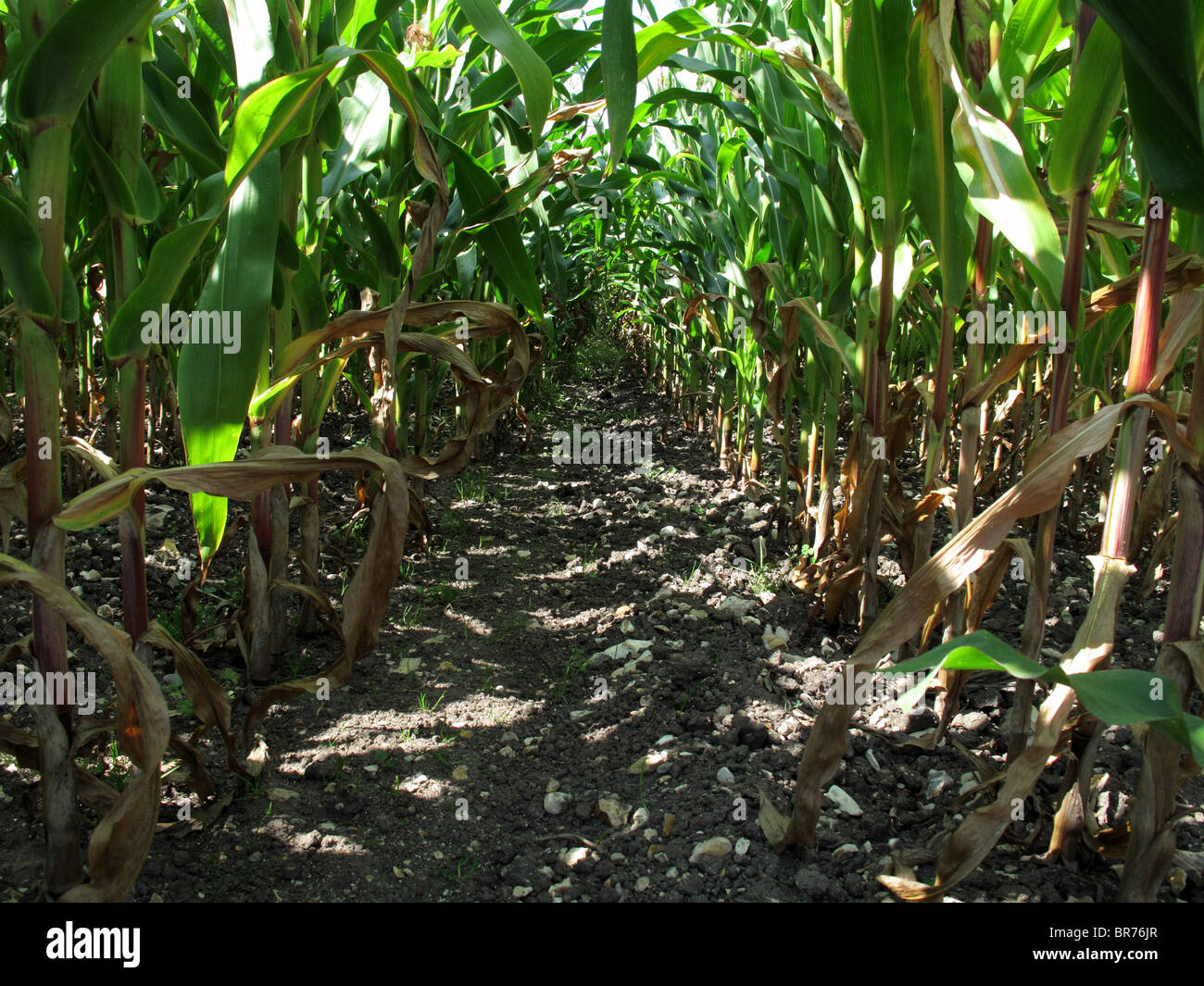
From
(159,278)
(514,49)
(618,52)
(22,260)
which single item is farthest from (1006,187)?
(22,260)

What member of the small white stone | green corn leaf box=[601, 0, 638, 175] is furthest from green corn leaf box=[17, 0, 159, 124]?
the small white stone

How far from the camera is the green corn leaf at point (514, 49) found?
3.46ft

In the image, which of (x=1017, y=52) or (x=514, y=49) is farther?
(x=1017, y=52)

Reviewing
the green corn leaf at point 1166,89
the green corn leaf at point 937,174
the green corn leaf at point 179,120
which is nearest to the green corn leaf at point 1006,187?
the green corn leaf at point 1166,89

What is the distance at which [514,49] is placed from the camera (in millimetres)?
1052

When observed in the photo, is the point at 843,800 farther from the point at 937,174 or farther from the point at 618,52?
the point at 618,52

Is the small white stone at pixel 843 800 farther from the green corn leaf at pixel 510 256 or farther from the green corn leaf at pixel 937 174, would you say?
the green corn leaf at pixel 510 256

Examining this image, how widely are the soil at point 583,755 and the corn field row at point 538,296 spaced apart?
11cm

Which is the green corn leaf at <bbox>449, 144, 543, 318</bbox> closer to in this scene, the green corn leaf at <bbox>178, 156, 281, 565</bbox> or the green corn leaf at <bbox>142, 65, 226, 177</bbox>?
the green corn leaf at <bbox>142, 65, 226, 177</bbox>

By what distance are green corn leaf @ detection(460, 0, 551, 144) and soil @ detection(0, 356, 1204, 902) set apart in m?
1.19

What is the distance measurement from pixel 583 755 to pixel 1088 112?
1.53 m

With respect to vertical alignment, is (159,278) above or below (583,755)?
above

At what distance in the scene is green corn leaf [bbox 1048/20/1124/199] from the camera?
1.11 m

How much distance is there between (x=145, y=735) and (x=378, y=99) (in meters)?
1.48
